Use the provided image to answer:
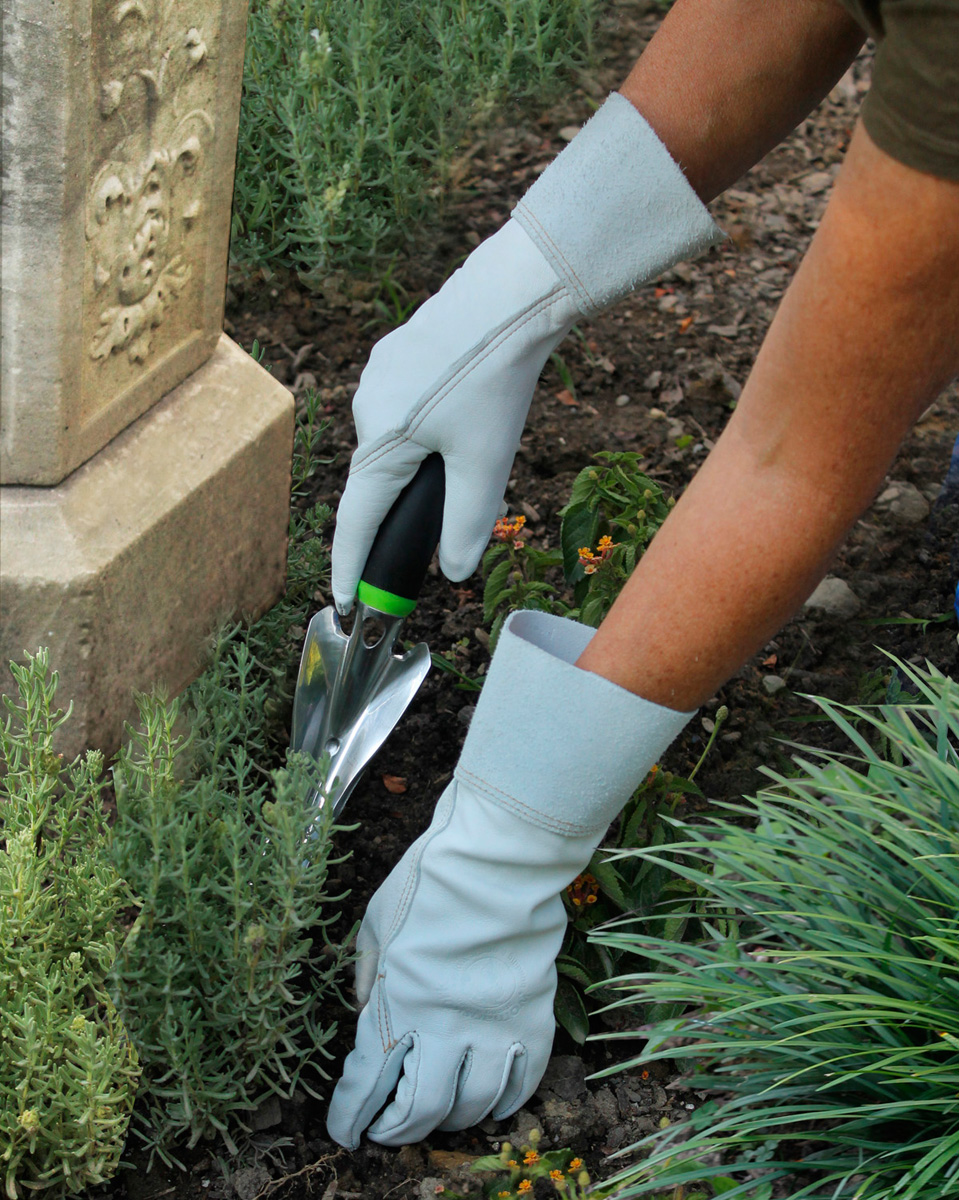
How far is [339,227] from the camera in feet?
8.86

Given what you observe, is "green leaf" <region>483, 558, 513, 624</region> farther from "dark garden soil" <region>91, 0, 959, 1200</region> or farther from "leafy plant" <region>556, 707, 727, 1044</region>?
"leafy plant" <region>556, 707, 727, 1044</region>

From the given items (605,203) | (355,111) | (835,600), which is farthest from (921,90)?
(355,111)

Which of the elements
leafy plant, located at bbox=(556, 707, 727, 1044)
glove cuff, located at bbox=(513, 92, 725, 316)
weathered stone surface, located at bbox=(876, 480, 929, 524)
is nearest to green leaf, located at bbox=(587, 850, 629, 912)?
leafy plant, located at bbox=(556, 707, 727, 1044)

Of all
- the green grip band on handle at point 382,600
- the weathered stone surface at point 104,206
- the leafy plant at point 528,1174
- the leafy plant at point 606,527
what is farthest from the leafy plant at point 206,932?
the leafy plant at point 606,527

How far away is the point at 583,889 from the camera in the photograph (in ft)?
5.61

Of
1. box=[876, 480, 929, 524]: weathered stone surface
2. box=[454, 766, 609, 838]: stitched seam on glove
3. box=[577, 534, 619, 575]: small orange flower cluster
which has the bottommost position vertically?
box=[876, 480, 929, 524]: weathered stone surface

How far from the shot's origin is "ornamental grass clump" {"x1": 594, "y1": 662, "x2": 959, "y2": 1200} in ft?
4.03

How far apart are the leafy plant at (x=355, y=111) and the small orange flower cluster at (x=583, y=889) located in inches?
59.4

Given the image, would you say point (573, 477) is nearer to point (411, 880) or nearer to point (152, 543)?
point (152, 543)

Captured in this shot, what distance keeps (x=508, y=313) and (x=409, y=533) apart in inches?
13.0

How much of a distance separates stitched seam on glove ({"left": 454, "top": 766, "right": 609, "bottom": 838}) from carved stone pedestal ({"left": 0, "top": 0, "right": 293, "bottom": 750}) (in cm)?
60

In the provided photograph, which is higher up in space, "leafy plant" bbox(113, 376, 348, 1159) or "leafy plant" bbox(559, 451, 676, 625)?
"leafy plant" bbox(559, 451, 676, 625)

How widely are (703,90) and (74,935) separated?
1335mm

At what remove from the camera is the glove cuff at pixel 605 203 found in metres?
1.68
